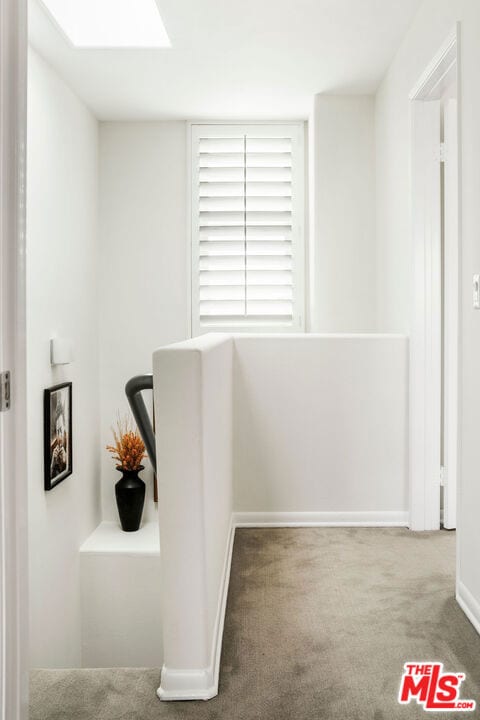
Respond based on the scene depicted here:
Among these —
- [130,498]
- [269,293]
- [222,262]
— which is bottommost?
[130,498]

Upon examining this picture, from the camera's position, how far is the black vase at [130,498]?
4.11 meters

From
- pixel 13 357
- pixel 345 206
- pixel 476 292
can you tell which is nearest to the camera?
pixel 13 357

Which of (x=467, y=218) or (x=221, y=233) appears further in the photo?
(x=221, y=233)

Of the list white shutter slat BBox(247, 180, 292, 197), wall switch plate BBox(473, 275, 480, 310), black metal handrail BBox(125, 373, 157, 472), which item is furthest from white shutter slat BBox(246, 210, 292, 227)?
black metal handrail BBox(125, 373, 157, 472)

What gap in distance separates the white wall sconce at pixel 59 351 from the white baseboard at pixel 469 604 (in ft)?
7.48

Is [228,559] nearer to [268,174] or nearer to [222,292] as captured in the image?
[222,292]

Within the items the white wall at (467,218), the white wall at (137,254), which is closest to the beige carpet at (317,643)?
the white wall at (467,218)

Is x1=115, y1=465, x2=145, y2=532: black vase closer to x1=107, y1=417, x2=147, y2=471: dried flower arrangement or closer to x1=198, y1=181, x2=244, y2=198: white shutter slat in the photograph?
x1=107, y1=417, x2=147, y2=471: dried flower arrangement

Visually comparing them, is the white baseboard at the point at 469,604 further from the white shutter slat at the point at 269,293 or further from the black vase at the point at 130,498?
the white shutter slat at the point at 269,293

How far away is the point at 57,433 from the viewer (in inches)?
136

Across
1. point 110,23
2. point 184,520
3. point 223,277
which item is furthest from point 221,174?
point 184,520

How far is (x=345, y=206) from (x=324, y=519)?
77.6 inches

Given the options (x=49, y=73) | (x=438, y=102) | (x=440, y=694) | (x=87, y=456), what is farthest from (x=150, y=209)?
(x=440, y=694)

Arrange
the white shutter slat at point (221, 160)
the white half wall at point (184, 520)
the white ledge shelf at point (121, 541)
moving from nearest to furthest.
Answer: the white half wall at point (184, 520) → the white ledge shelf at point (121, 541) → the white shutter slat at point (221, 160)
